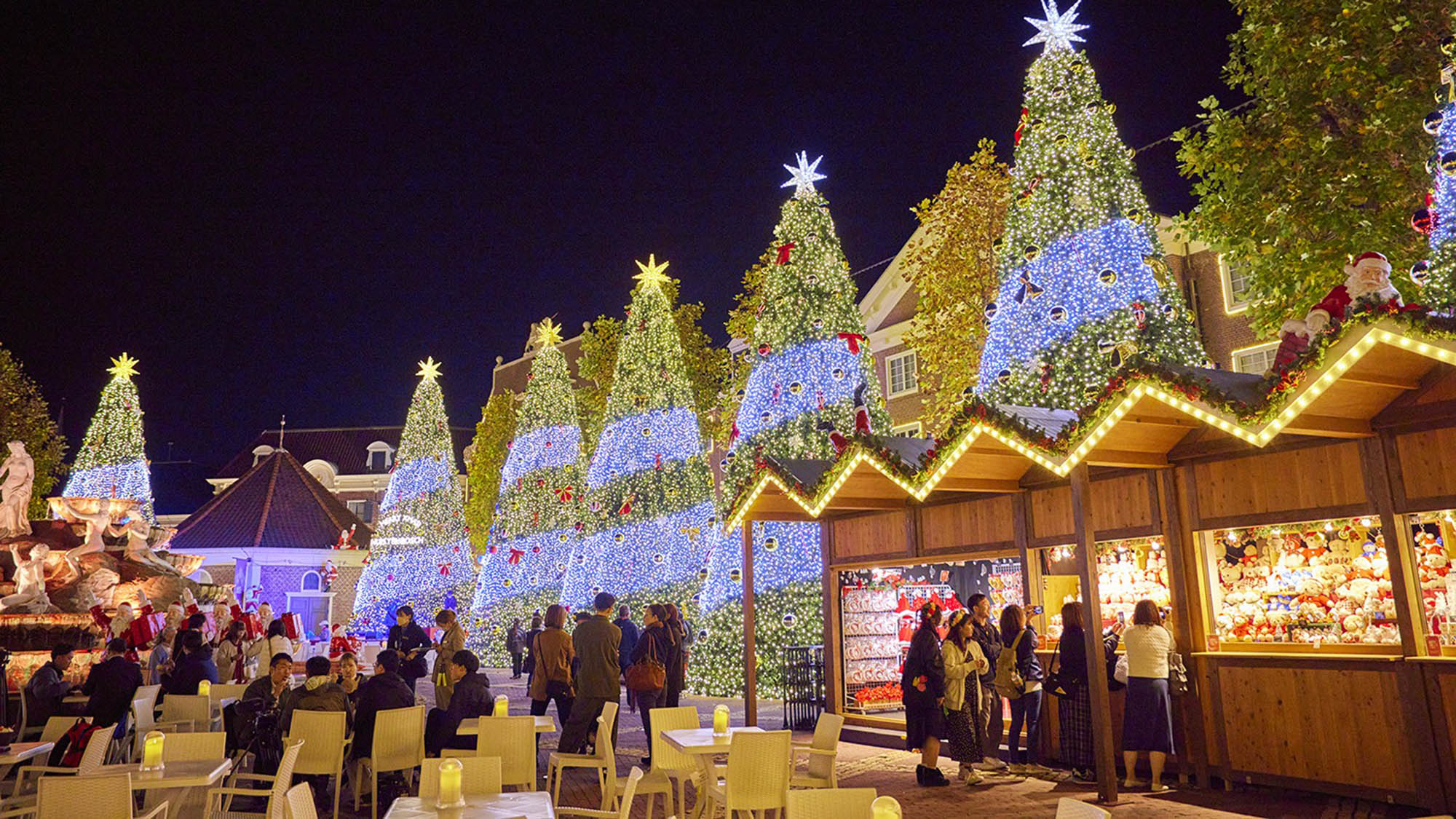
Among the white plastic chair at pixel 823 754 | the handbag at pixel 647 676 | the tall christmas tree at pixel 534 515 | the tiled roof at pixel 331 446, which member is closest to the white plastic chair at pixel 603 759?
the white plastic chair at pixel 823 754

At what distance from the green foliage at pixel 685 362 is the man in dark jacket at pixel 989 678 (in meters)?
19.7

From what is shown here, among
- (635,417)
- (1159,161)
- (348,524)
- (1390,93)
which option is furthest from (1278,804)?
(348,524)

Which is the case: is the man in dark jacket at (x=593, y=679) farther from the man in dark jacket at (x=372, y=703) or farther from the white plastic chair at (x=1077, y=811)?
the white plastic chair at (x=1077, y=811)

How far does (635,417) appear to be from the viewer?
22.6 metres

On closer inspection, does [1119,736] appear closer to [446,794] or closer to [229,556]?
[446,794]

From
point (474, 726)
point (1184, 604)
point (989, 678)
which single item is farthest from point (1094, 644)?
point (474, 726)

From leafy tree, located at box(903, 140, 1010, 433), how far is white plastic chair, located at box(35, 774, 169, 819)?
52.2ft

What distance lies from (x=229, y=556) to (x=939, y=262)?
93.2 feet

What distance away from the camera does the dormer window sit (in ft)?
180

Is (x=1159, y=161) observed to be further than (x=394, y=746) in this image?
Yes

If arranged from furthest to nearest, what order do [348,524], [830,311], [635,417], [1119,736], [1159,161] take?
[348,524]
[1159,161]
[635,417]
[830,311]
[1119,736]

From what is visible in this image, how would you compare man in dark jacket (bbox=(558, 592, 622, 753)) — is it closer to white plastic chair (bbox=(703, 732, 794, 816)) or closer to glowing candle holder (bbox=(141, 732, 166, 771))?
white plastic chair (bbox=(703, 732, 794, 816))

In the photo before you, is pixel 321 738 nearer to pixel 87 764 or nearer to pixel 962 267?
pixel 87 764

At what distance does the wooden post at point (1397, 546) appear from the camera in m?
7.53
